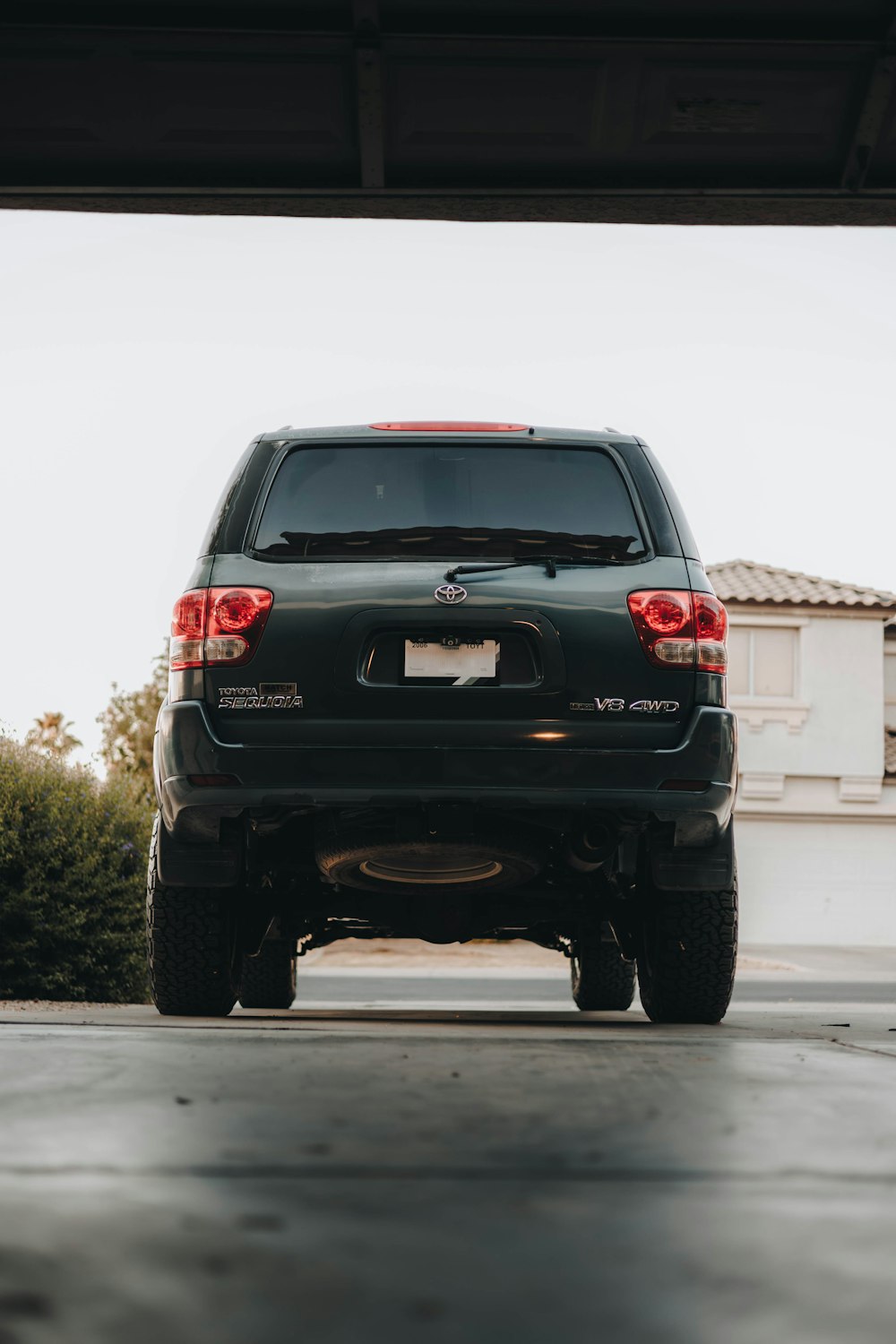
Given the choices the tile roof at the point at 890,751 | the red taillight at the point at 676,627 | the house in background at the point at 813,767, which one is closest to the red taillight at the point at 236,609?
the red taillight at the point at 676,627

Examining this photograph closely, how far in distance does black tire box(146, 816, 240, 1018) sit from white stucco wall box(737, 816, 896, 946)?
24.7m

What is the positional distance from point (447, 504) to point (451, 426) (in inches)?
15.4

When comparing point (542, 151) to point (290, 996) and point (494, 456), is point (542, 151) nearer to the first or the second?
point (494, 456)

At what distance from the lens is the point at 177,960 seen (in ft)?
17.0

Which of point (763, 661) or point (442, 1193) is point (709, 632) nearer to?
point (442, 1193)

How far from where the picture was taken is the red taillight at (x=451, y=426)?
17.0ft

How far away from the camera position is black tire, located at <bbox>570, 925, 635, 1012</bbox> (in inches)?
287

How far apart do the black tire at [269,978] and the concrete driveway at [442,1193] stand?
121 inches

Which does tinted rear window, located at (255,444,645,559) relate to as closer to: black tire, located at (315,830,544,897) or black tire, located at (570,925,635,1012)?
black tire, located at (315,830,544,897)

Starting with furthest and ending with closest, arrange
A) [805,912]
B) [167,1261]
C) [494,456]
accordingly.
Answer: [805,912], [494,456], [167,1261]

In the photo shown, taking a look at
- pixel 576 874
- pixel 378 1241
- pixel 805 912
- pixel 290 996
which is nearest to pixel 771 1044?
pixel 576 874

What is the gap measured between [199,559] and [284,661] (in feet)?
1.87

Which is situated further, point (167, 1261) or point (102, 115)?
point (102, 115)

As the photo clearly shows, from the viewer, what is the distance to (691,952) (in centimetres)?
518
